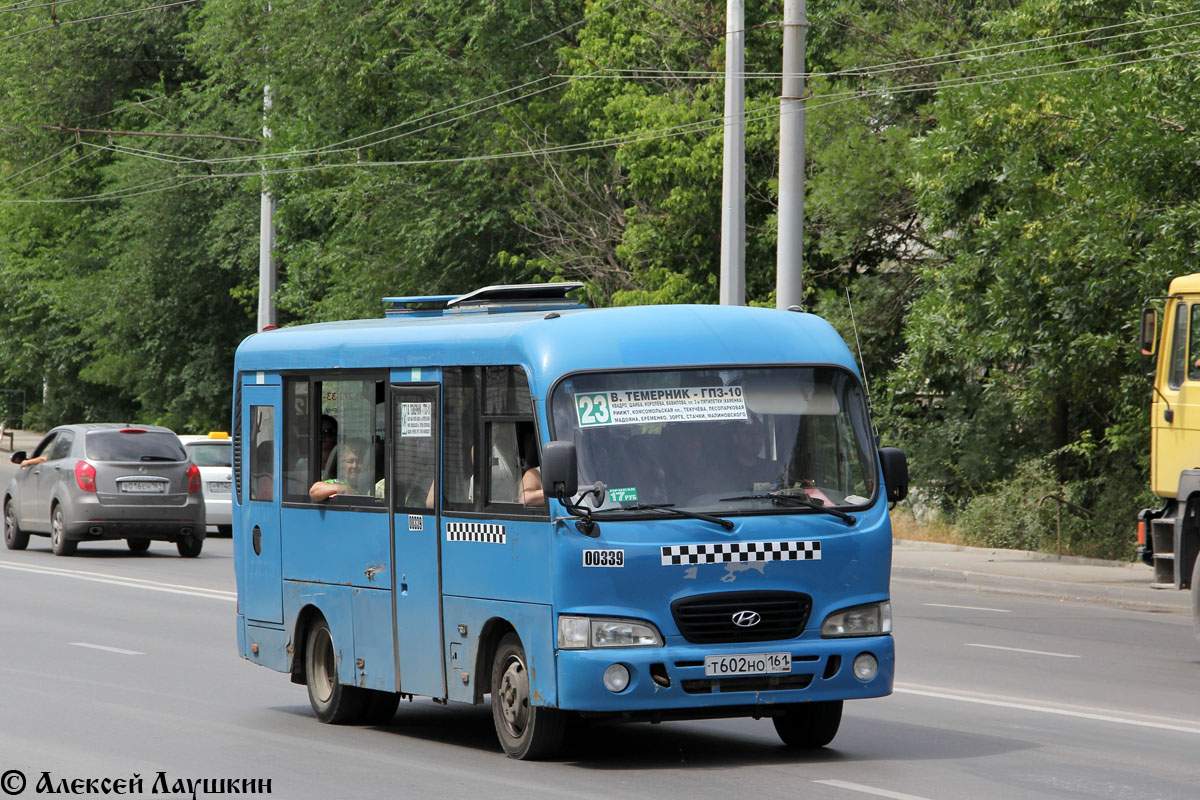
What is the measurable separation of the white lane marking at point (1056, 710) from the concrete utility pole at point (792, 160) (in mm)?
12220

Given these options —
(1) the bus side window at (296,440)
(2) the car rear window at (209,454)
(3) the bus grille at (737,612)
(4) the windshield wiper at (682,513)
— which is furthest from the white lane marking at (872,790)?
(2) the car rear window at (209,454)

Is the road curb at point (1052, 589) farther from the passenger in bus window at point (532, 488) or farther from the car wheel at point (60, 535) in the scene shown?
the passenger in bus window at point (532, 488)

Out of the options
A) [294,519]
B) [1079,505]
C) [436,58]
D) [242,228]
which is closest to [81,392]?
[242,228]

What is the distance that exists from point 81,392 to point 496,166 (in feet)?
85.6

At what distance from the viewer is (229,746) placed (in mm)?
9891

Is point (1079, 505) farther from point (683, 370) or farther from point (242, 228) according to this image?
point (242, 228)

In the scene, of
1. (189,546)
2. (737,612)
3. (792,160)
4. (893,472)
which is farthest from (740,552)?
(189,546)

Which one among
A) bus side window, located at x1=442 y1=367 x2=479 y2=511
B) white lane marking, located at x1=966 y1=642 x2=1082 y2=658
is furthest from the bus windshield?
white lane marking, located at x1=966 y1=642 x2=1082 y2=658

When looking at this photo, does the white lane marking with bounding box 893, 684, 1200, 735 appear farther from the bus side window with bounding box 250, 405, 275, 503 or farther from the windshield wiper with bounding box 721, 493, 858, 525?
the bus side window with bounding box 250, 405, 275, 503

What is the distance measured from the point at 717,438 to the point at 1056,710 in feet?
11.3

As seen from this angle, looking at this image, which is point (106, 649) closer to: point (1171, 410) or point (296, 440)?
A: point (296, 440)

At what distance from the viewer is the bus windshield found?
9.23 metres

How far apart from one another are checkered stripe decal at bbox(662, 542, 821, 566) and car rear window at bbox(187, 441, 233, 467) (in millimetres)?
20831

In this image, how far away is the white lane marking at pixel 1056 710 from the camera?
423 inches
